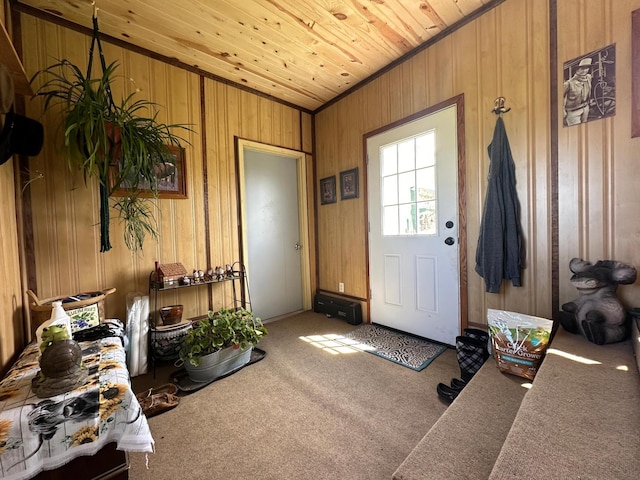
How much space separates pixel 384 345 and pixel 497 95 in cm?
222

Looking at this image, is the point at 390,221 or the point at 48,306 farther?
the point at 390,221

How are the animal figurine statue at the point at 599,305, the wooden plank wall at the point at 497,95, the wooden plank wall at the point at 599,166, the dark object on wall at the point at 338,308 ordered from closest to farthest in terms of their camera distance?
the animal figurine statue at the point at 599,305 → the wooden plank wall at the point at 599,166 → the wooden plank wall at the point at 497,95 → the dark object on wall at the point at 338,308

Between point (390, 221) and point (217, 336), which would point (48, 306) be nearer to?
point (217, 336)

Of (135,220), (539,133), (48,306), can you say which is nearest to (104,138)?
(135,220)

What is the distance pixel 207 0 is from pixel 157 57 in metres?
0.86

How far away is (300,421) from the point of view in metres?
1.50

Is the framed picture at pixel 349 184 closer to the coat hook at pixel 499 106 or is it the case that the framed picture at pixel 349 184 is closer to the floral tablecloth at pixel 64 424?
the coat hook at pixel 499 106

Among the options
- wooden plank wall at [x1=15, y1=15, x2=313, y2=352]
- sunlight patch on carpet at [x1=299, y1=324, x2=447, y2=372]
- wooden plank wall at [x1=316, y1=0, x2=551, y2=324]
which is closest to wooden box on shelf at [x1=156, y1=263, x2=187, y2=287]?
wooden plank wall at [x1=15, y1=15, x2=313, y2=352]

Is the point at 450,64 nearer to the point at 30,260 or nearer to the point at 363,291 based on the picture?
the point at 363,291

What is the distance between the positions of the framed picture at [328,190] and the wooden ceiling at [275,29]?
113 cm

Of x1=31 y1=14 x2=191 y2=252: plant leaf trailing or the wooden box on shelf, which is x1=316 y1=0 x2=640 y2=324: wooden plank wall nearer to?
x1=31 y1=14 x2=191 y2=252: plant leaf trailing

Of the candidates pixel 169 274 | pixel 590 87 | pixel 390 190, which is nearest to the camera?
pixel 590 87

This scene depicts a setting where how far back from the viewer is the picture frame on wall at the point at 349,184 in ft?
9.95

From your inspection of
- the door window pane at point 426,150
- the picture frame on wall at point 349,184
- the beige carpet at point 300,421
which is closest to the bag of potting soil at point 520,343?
the beige carpet at point 300,421
